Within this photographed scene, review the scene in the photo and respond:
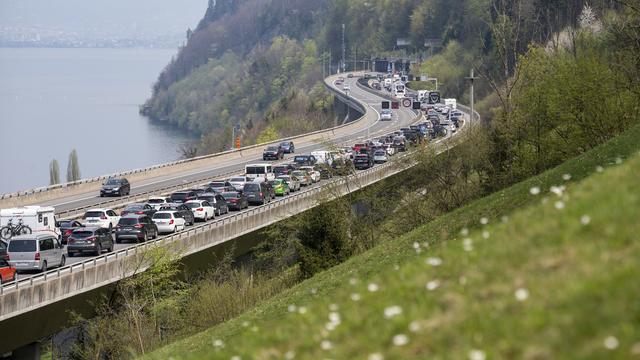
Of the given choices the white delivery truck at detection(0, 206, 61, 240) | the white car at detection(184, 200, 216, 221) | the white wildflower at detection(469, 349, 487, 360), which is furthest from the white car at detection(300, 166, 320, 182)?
the white wildflower at detection(469, 349, 487, 360)

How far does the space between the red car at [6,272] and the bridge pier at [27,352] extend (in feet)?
6.69

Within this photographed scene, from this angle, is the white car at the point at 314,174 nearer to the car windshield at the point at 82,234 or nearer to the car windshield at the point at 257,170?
the car windshield at the point at 257,170

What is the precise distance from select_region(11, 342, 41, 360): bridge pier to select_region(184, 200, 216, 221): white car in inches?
806

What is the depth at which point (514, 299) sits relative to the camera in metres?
11.1

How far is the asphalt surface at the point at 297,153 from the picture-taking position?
63.9 meters

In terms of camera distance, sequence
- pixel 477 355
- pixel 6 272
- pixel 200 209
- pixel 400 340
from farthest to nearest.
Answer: pixel 200 209, pixel 6 272, pixel 400 340, pixel 477 355

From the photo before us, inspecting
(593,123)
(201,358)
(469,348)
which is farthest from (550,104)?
(469,348)

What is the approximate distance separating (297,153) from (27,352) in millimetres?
70132

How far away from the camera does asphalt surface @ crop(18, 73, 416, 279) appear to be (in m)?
63.9

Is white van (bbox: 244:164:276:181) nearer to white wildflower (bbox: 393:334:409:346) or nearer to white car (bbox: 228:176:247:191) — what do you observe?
white car (bbox: 228:176:247:191)

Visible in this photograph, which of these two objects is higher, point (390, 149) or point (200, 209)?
point (200, 209)

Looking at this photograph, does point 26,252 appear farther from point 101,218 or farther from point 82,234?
point 101,218

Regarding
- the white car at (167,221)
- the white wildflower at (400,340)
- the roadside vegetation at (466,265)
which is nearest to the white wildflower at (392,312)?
the roadside vegetation at (466,265)

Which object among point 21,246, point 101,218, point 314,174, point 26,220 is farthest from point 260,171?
point 21,246
